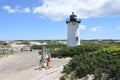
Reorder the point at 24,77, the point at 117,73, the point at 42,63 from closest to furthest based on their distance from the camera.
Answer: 1. the point at 117,73
2. the point at 24,77
3. the point at 42,63

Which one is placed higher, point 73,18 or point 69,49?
point 73,18

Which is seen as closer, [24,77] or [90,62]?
[90,62]

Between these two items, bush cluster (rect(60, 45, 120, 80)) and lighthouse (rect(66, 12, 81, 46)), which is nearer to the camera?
bush cluster (rect(60, 45, 120, 80))

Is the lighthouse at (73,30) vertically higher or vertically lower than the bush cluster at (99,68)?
higher

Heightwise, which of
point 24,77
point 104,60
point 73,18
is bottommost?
point 24,77

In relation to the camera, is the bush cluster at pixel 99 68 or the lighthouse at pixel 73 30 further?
the lighthouse at pixel 73 30

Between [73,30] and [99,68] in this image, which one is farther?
[73,30]

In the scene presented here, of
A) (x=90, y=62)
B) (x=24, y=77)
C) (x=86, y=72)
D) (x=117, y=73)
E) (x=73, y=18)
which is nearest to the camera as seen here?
(x=117, y=73)

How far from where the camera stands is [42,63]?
23.4 meters

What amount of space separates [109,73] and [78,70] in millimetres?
2233

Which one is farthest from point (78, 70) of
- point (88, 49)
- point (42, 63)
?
point (88, 49)

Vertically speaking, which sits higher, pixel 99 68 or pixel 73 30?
pixel 73 30

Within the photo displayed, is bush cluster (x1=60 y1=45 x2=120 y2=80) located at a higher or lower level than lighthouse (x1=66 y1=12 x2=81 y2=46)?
lower

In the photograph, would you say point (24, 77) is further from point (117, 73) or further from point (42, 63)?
point (117, 73)
